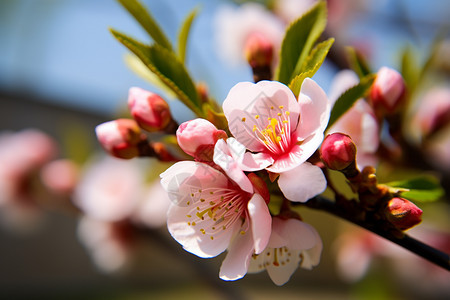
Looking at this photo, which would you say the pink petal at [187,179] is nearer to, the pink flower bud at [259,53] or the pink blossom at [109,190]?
the pink flower bud at [259,53]

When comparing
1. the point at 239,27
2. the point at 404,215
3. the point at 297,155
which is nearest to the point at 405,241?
the point at 404,215

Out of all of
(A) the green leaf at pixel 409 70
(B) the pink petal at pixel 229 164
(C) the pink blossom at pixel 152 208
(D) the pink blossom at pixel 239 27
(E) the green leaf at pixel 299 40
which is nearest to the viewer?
(B) the pink petal at pixel 229 164

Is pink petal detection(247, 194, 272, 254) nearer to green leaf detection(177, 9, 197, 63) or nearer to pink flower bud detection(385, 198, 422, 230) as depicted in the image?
pink flower bud detection(385, 198, 422, 230)

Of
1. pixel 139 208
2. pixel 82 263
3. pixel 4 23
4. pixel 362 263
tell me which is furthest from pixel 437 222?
pixel 82 263

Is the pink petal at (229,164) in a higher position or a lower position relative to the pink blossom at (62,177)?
lower

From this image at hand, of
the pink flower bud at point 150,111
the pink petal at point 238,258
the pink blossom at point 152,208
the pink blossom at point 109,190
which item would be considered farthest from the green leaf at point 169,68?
the pink blossom at point 109,190

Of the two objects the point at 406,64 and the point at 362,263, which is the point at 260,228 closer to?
the point at 406,64
